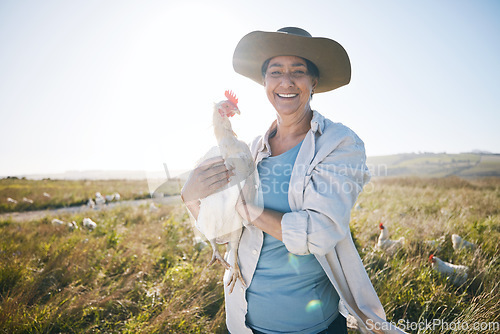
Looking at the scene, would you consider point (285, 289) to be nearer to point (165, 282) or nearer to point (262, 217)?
point (262, 217)

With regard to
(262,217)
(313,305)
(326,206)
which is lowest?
(313,305)

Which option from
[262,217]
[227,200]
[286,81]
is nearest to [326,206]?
[262,217]

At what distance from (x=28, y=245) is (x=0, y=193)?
509 inches

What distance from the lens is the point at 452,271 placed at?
3.43 metres

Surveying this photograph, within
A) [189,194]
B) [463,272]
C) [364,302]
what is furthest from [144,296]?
[463,272]

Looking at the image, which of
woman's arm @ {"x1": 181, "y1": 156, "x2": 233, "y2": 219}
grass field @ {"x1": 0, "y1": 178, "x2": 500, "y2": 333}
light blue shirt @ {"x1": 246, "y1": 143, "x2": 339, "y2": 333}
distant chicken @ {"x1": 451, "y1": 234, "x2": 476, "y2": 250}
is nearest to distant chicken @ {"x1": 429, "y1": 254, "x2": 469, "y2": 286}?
grass field @ {"x1": 0, "y1": 178, "x2": 500, "y2": 333}

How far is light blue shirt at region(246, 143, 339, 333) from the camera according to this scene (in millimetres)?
1531

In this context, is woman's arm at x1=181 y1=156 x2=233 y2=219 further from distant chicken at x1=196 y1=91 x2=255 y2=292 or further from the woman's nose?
the woman's nose

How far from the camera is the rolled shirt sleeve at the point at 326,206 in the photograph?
4.29ft

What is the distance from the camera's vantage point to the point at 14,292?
3.42 metres

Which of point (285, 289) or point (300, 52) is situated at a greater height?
point (300, 52)

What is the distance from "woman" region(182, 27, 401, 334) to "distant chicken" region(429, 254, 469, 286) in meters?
2.82

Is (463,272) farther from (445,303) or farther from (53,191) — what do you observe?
(53,191)

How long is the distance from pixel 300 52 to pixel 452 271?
12.9 ft
